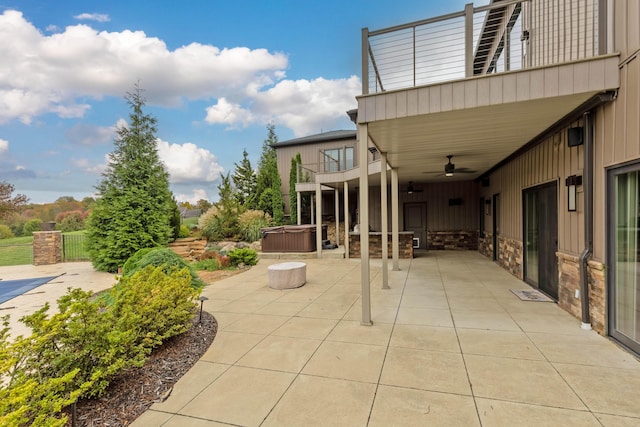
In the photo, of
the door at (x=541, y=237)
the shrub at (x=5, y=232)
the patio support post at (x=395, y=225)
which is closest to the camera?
the door at (x=541, y=237)

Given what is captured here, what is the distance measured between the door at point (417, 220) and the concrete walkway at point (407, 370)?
7098 millimetres

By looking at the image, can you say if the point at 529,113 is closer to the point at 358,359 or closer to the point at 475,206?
the point at 358,359

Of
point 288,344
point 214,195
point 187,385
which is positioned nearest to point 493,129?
point 288,344

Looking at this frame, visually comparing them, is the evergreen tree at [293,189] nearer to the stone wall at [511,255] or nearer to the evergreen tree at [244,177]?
the evergreen tree at [244,177]

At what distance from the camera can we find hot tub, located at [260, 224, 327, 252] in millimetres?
10492

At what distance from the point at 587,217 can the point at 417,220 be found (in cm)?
855

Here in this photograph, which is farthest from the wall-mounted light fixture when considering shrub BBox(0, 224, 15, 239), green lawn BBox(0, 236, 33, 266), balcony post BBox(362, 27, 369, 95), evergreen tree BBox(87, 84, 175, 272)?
shrub BBox(0, 224, 15, 239)

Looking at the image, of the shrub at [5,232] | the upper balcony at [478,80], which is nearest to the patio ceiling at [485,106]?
the upper balcony at [478,80]

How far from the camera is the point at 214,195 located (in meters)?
15.1

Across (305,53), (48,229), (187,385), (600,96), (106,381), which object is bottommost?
(187,385)

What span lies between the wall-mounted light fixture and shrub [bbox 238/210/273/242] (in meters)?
11.2

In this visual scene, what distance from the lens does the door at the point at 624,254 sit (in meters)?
2.87

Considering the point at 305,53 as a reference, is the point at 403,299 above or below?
below

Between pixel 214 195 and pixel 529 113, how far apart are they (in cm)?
1413
